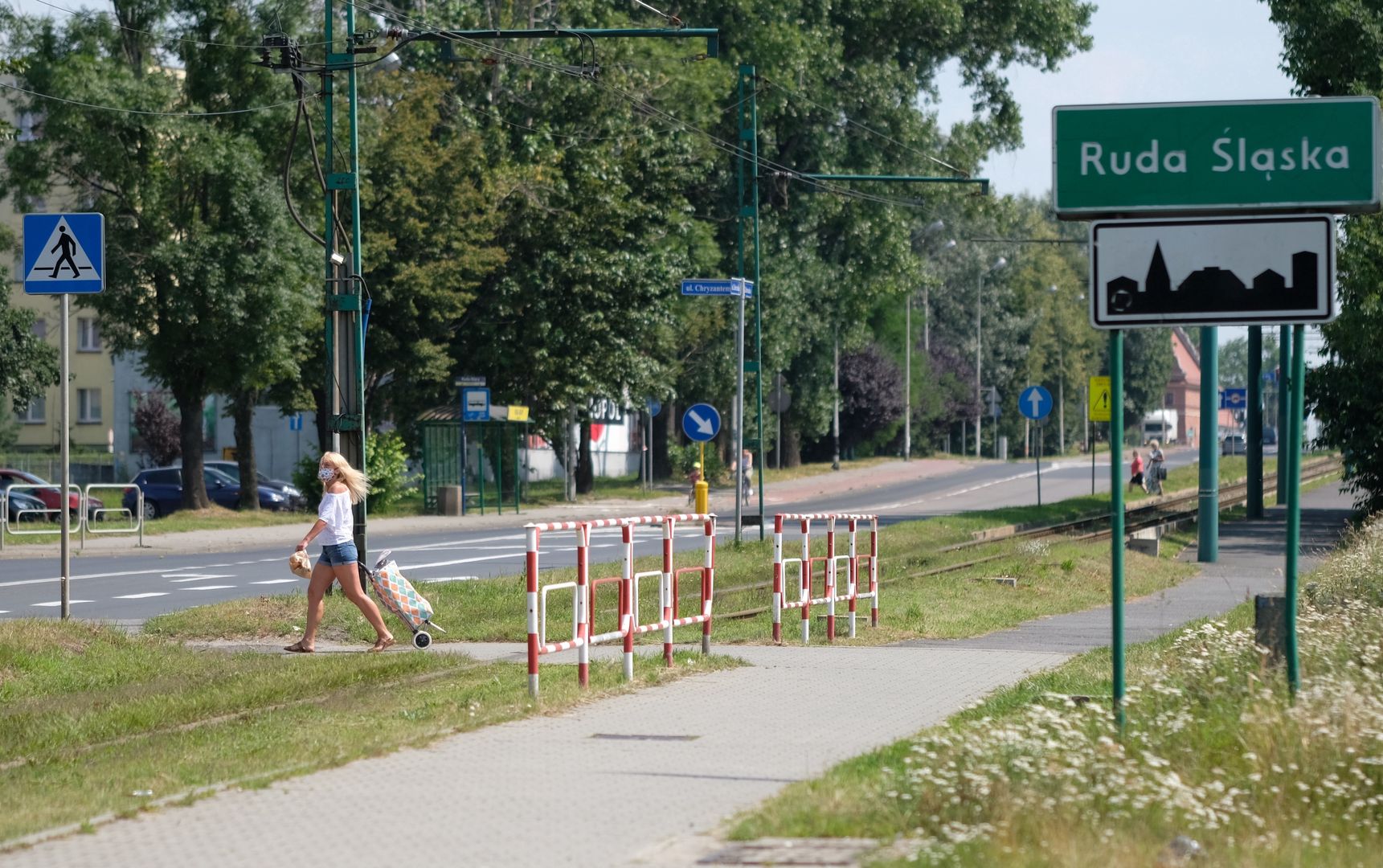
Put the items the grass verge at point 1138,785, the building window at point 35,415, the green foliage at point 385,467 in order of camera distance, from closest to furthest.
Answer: the grass verge at point 1138,785
the green foliage at point 385,467
the building window at point 35,415

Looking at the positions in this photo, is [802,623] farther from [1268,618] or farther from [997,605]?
[1268,618]

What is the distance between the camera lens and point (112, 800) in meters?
7.52

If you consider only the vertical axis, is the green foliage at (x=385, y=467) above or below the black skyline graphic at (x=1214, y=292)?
below

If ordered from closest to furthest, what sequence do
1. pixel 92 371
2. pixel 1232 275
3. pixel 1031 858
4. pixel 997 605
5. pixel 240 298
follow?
pixel 1031 858
pixel 1232 275
pixel 997 605
pixel 240 298
pixel 92 371

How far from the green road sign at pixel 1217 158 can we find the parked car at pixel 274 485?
3808 cm

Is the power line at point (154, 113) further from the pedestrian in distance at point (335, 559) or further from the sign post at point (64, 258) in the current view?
the pedestrian in distance at point (335, 559)

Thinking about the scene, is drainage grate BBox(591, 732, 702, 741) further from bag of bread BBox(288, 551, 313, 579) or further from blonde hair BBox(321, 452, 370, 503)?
blonde hair BBox(321, 452, 370, 503)

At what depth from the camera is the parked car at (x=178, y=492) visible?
146ft

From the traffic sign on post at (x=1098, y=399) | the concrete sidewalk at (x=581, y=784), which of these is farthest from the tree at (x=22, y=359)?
the concrete sidewalk at (x=581, y=784)

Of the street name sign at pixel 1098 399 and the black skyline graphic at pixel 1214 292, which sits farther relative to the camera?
the street name sign at pixel 1098 399

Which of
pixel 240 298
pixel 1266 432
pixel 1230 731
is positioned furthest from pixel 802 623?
pixel 1266 432

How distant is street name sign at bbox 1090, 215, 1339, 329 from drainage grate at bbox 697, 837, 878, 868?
9.45ft

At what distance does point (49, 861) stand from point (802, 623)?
9.60 metres

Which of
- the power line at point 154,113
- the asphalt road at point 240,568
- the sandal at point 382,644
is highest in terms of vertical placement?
the power line at point 154,113
